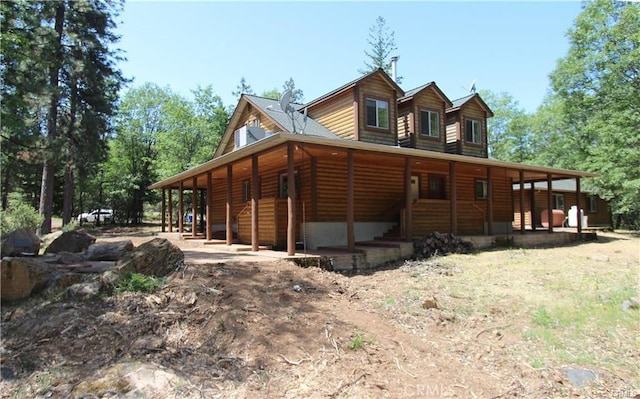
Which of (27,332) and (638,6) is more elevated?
(638,6)

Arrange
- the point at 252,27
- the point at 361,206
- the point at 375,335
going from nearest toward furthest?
1. the point at 375,335
2. the point at 252,27
3. the point at 361,206

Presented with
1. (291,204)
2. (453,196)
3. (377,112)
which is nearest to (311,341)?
(291,204)

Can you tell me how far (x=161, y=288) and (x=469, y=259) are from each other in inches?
329

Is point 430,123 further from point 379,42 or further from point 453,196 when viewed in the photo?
point 379,42

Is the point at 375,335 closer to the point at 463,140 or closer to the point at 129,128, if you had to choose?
the point at 463,140

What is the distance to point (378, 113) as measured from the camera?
578 inches

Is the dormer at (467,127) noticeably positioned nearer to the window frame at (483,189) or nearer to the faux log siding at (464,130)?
the faux log siding at (464,130)

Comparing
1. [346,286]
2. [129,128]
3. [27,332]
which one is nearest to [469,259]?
[346,286]

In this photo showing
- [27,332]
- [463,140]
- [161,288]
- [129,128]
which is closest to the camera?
[27,332]

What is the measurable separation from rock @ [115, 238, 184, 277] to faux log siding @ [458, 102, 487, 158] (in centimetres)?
1339

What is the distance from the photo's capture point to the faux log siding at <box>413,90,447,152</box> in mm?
15578

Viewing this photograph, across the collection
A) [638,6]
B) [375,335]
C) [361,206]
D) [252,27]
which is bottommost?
[375,335]

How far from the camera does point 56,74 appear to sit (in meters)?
20.5

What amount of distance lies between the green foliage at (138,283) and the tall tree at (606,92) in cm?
2173
